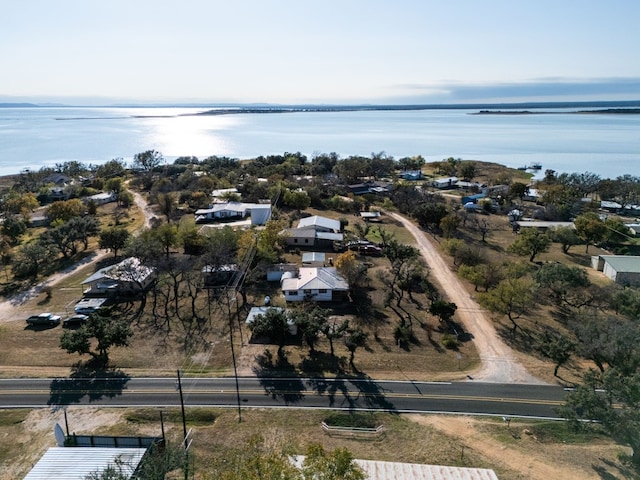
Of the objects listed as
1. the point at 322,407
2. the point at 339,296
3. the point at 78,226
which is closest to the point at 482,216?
the point at 339,296

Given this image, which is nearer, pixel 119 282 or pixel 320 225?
pixel 119 282

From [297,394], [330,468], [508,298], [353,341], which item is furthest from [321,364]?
[508,298]

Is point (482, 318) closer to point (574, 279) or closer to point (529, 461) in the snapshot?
point (574, 279)

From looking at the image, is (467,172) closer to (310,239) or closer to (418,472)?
(310,239)

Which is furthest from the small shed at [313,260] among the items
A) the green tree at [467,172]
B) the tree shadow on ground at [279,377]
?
the green tree at [467,172]

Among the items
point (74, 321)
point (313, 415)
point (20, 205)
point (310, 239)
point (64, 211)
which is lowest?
point (313, 415)
